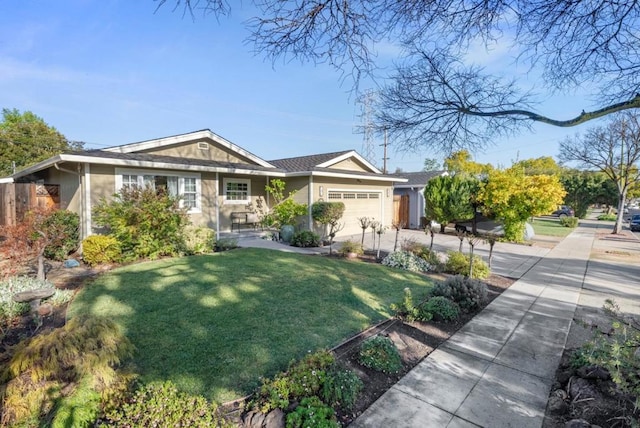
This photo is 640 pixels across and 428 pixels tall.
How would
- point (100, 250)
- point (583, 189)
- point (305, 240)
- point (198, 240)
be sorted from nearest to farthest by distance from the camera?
point (100, 250) < point (198, 240) < point (305, 240) < point (583, 189)

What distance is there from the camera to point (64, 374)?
8.41ft

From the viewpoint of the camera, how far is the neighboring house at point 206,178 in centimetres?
915

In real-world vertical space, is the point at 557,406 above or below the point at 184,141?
below

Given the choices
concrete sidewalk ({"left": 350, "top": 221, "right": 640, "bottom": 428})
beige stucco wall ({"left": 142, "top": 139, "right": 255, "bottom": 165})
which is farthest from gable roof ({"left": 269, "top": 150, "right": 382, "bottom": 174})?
concrete sidewalk ({"left": 350, "top": 221, "right": 640, "bottom": 428})

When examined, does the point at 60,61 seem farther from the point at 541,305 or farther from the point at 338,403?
the point at 541,305

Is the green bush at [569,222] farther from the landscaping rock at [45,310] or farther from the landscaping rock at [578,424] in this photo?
the landscaping rock at [45,310]

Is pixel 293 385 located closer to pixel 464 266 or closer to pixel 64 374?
pixel 64 374

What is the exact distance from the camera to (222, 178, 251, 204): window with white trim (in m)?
13.2

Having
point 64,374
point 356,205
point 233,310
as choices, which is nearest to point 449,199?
point 356,205

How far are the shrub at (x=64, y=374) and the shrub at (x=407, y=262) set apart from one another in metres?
6.55

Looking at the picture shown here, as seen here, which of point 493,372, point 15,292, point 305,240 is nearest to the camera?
point 493,372

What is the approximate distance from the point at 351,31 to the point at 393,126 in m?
1.25

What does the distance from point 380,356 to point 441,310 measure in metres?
1.90

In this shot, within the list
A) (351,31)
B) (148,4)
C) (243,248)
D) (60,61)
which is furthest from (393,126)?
(60,61)
